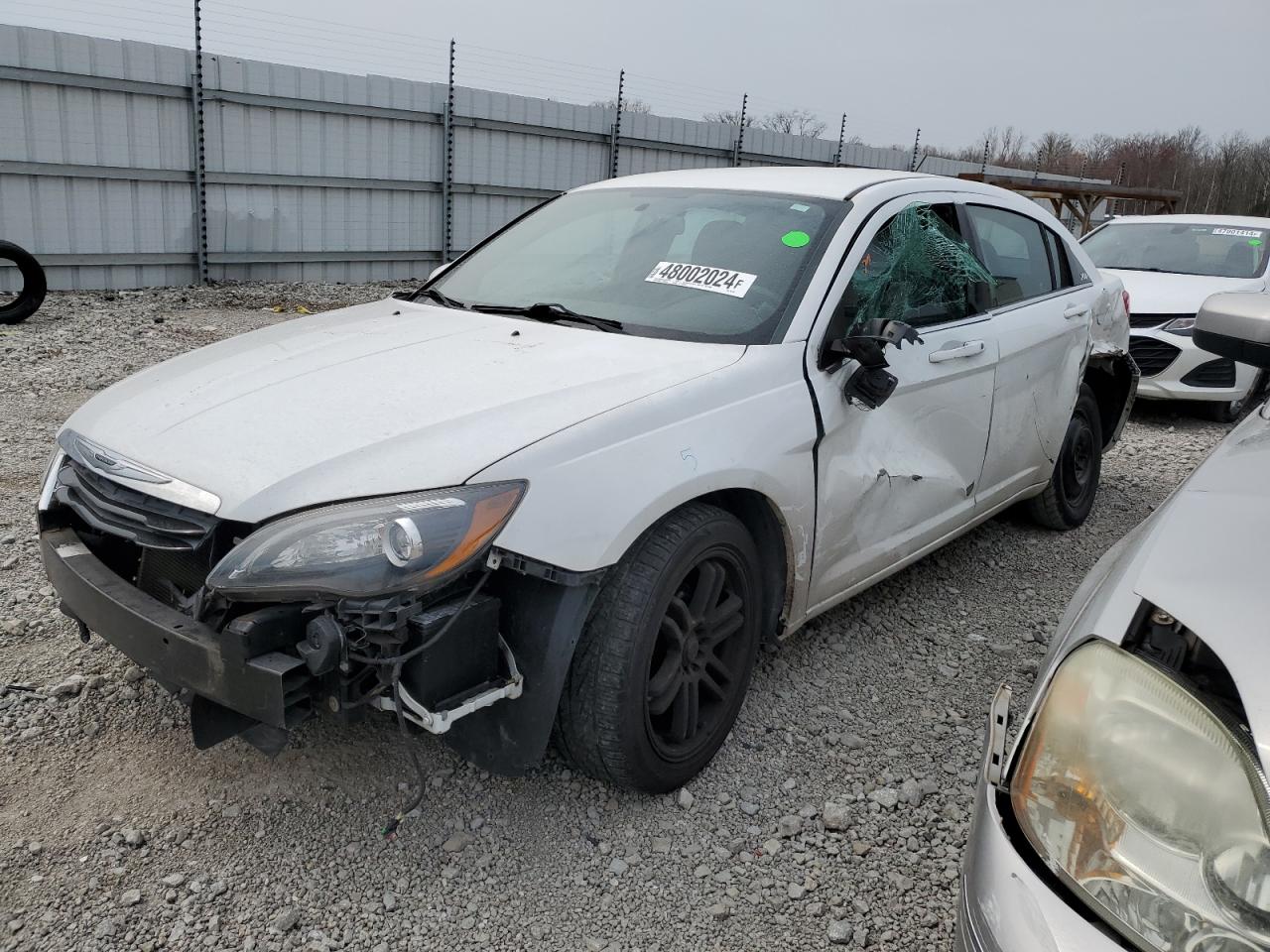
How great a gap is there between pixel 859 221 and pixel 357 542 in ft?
6.31

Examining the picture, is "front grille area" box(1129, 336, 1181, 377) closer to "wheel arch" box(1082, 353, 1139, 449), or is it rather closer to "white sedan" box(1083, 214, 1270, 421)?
"white sedan" box(1083, 214, 1270, 421)

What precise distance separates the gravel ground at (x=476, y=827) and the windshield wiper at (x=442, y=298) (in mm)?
1380

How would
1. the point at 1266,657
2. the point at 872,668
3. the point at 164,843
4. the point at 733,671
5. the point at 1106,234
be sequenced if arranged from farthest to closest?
the point at 1106,234 < the point at 872,668 < the point at 733,671 < the point at 164,843 < the point at 1266,657

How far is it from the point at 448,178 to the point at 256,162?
8.21ft

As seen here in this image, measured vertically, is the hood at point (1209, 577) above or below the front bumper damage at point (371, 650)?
above

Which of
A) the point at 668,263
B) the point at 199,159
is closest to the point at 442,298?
the point at 668,263

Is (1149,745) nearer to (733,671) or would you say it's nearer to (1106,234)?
(733,671)

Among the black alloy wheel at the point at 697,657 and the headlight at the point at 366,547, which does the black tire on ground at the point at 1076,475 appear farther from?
→ the headlight at the point at 366,547

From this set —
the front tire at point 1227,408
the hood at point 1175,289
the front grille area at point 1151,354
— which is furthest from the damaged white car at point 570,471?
the front tire at point 1227,408

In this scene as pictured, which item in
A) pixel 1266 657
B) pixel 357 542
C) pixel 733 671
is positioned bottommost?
pixel 733 671

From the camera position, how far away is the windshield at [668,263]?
2.91 meters

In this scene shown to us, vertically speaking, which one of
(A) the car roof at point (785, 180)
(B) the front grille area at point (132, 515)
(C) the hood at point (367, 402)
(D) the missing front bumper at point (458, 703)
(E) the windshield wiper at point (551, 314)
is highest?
(A) the car roof at point (785, 180)

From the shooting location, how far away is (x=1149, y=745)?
127 cm

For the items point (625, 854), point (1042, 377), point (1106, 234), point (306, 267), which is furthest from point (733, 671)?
point (306, 267)
